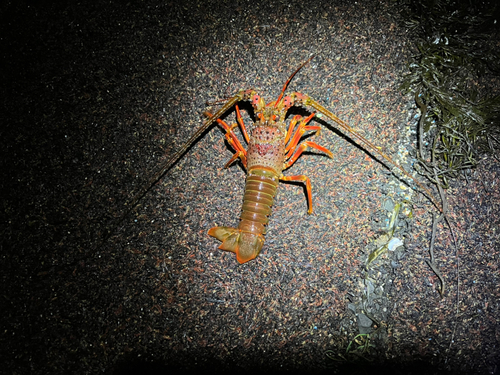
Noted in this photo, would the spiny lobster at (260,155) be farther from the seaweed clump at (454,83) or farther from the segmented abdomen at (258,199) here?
the seaweed clump at (454,83)

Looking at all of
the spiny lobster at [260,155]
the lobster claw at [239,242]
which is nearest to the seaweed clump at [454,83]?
the spiny lobster at [260,155]

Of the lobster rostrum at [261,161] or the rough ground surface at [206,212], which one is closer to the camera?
the rough ground surface at [206,212]

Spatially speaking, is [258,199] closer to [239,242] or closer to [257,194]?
[257,194]

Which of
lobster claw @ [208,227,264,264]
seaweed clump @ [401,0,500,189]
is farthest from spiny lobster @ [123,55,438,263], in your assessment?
seaweed clump @ [401,0,500,189]

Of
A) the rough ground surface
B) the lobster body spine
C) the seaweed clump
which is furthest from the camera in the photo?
the seaweed clump

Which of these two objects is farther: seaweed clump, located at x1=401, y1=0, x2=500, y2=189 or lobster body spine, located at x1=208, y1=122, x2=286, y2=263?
seaweed clump, located at x1=401, y1=0, x2=500, y2=189

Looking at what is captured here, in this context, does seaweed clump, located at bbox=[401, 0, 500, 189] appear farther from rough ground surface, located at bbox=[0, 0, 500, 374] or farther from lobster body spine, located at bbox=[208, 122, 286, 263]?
lobster body spine, located at bbox=[208, 122, 286, 263]
